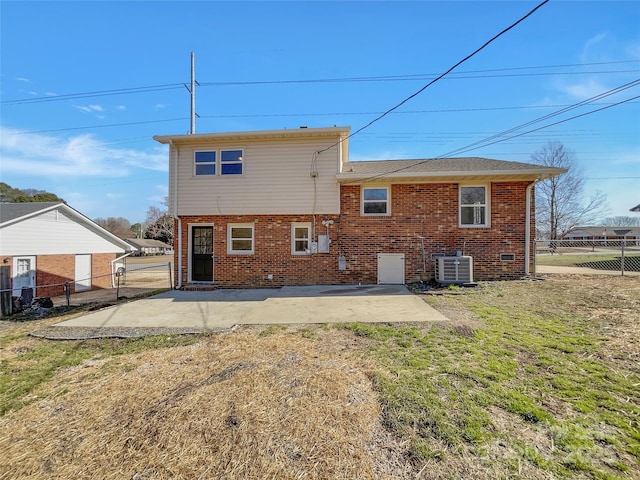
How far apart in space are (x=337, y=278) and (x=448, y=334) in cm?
508

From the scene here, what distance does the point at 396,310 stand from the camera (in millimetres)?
5918

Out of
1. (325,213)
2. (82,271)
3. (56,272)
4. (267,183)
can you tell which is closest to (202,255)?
(267,183)

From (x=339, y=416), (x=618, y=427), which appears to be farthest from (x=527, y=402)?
(x=339, y=416)

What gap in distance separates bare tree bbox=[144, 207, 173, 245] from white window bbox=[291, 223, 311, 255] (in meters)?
54.4

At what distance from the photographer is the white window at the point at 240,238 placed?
9.57 m

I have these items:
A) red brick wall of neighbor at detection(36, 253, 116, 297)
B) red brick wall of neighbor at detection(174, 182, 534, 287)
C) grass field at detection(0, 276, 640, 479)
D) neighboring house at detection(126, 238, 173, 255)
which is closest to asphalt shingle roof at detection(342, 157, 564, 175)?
red brick wall of neighbor at detection(174, 182, 534, 287)

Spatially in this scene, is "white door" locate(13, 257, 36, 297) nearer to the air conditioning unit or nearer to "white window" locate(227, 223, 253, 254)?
"white window" locate(227, 223, 253, 254)

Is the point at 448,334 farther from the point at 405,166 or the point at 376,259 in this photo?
the point at 405,166

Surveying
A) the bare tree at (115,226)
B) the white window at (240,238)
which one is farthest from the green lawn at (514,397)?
the bare tree at (115,226)

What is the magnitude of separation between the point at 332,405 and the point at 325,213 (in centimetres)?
709

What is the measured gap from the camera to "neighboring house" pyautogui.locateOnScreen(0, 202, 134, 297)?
1375 centimetres

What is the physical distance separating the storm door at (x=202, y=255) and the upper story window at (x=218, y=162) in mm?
1956

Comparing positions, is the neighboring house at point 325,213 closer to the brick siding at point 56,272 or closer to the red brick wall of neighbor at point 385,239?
the red brick wall of neighbor at point 385,239

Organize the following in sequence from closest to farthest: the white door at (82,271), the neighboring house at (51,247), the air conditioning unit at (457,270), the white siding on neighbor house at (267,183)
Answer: the air conditioning unit at (457,270) < the white siding on neighbor house at (267,183) < the neighboring house at (51,247) < the white door at (82,271)
